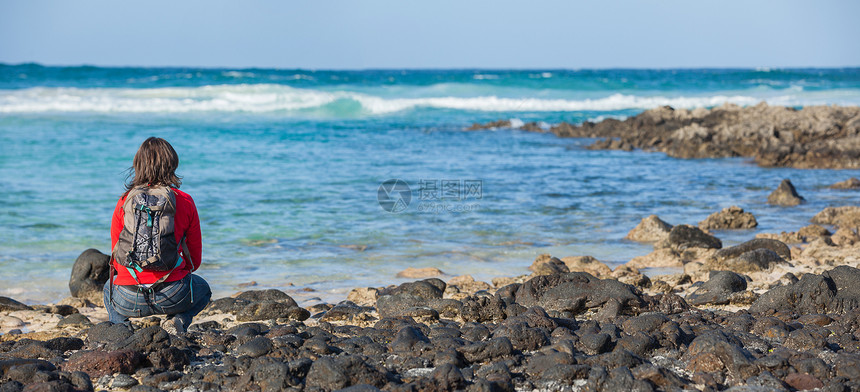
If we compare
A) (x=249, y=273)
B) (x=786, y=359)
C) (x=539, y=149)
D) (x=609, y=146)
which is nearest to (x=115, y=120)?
(x=539, y=149)

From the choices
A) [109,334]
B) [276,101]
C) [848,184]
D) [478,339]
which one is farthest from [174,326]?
[276,101]

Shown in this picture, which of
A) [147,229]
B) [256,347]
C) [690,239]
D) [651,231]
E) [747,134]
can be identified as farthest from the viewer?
[747,134]

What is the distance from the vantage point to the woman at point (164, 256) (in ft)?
12.8

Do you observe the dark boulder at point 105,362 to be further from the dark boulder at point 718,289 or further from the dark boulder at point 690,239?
the dark boulder at point 690,239

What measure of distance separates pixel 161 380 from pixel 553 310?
285cm

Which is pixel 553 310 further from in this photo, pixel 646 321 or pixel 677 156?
pixel 677 156

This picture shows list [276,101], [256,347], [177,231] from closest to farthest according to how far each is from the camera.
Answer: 1. [177,231]
2. [256,347]
3. [276,101]

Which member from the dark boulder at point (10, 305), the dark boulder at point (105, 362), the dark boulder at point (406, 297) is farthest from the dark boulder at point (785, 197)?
the dark boulder at point (10, 305)

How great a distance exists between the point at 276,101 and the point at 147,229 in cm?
3245

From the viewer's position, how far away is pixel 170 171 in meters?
3.96

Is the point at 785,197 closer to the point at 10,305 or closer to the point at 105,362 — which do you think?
the point at 105,362
